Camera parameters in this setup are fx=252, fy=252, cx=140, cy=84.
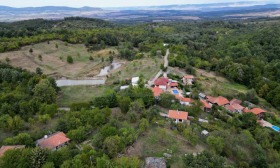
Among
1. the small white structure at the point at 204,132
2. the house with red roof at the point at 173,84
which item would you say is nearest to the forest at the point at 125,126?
the small white structure at the point at 204,132

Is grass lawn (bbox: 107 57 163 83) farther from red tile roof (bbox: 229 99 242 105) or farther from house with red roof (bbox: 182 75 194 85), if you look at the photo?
red tile roof (bbox: 229 99 242 105)

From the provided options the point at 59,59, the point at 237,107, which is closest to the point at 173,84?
the point at 237,107

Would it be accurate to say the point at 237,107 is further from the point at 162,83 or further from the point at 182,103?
the point at 162,83

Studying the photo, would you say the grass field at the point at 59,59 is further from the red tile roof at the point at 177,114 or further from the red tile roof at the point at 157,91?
the red tile roof at the point at 177,114

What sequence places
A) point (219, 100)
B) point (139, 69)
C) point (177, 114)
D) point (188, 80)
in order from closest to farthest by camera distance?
1. point (177, 114)
2. point (219, 100)
3. point (188, 80)
4. point (139, 69)

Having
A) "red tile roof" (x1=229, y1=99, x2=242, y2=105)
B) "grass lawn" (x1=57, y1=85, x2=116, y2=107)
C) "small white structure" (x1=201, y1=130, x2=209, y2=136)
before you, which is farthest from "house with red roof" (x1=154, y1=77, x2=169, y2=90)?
"small white structure" (x1=201, y1=130, x2=209, y2=136)

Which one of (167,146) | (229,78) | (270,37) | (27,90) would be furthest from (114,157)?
(270,37)
